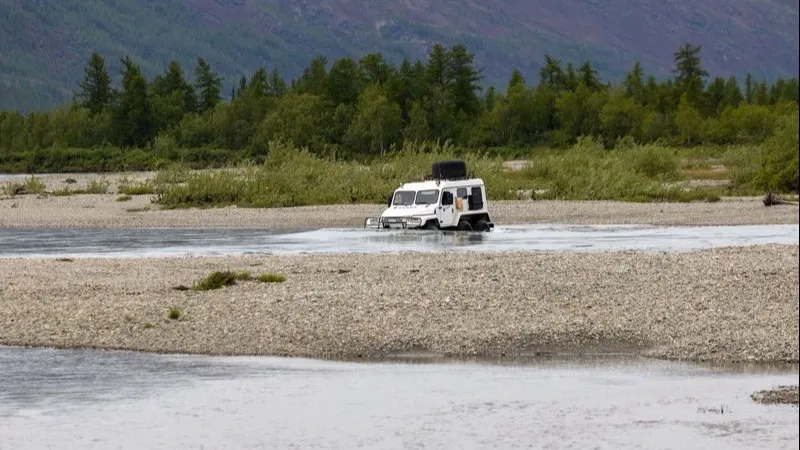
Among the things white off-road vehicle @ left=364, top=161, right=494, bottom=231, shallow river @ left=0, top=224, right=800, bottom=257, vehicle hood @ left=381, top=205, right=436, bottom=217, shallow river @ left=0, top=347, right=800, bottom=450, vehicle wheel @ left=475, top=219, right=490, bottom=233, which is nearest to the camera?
shallow river @ left=0, top=347, right=800, bottom=450

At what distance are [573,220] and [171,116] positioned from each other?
8119 cm

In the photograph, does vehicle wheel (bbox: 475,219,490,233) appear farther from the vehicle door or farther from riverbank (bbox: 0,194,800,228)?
riverbank (bbox: 0,194,800,228)

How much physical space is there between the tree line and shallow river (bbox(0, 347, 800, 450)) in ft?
282

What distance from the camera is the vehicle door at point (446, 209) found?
1665 inches

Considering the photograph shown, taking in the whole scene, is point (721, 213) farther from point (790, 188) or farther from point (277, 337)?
point (277, 337)

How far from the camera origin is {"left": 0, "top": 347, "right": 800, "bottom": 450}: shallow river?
52.7 feet

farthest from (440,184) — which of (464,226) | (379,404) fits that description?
(379,404)

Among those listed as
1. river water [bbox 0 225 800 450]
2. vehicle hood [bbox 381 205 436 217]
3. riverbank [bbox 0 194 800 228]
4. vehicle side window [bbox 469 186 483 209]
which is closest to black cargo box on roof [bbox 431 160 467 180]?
vehicle side window [bbox 469 186 483 209]

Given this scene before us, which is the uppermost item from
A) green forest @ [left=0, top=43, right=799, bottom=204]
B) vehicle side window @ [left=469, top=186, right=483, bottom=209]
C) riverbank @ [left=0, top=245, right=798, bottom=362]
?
green forest @ [left=0, top=43, right=799, bottom=204]

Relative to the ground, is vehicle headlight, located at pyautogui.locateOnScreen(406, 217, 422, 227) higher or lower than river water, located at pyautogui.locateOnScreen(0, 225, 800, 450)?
higher

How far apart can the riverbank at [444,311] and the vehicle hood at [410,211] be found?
43.5 ft

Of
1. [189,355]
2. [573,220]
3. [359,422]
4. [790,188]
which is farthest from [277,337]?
[790,188]

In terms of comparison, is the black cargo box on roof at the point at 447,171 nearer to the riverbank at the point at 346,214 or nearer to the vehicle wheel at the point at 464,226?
the vehicle wheel at the point at 464,226

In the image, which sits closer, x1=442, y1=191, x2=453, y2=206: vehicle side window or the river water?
the river water
